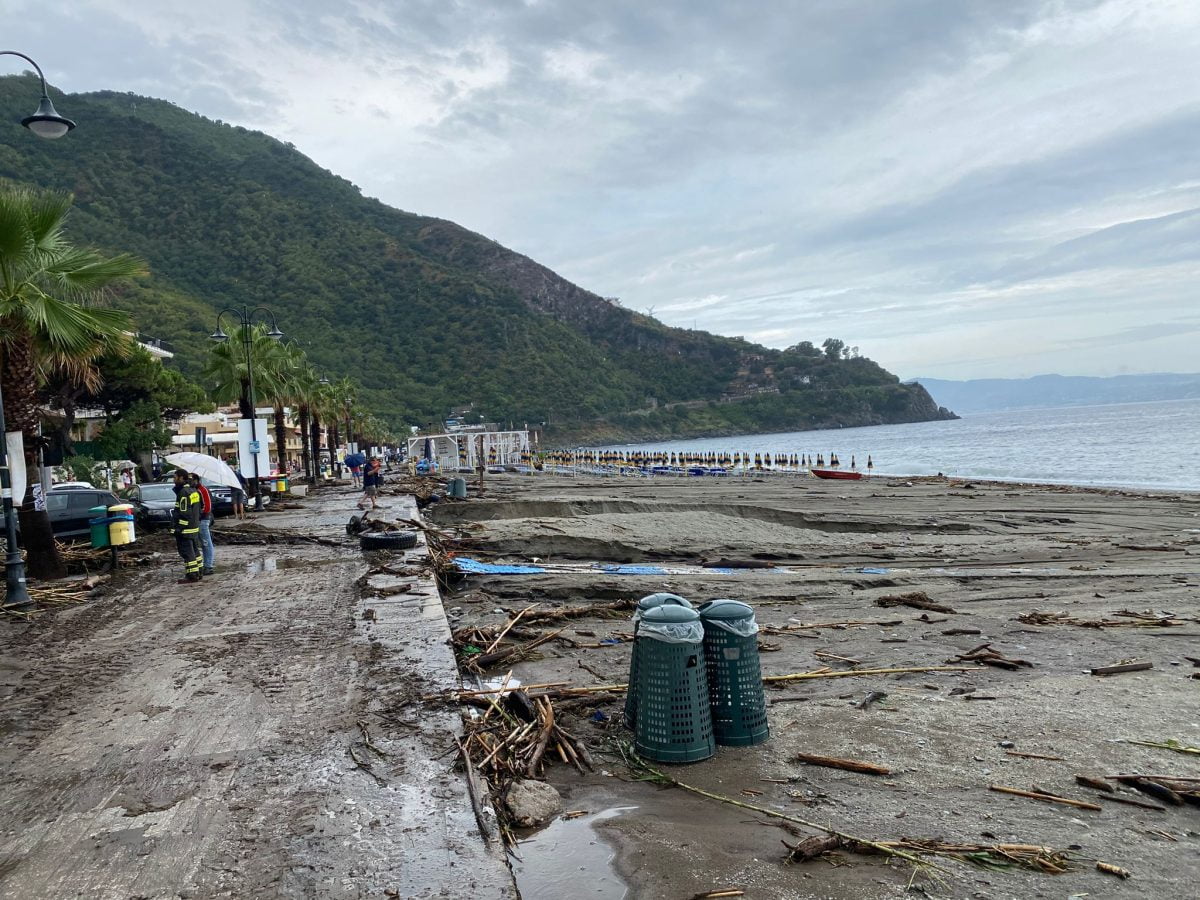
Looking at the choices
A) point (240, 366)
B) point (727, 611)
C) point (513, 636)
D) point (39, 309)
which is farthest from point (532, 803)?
point (240, 366)

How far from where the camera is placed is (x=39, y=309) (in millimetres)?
11117

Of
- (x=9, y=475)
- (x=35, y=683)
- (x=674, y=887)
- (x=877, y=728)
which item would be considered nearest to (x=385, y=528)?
(x=9, y=475)

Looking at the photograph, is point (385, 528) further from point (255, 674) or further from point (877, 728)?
point (877, 728)

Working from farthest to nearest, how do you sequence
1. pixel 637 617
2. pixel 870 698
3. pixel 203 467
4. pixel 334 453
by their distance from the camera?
pixel 334 453
pixel 203 467
pixel 870 698
pixel 637 617

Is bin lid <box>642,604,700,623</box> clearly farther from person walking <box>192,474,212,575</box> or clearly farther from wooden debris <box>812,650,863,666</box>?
person walking <box>192,474,212,575</box>

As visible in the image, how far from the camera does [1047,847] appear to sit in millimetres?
4102

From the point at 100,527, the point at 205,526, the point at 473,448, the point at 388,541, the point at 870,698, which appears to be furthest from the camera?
the point at 473,448

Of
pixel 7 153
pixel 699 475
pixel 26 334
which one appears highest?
pixel 7 153

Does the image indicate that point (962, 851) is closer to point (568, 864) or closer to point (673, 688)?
point (673, 688)

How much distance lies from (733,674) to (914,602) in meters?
6.19

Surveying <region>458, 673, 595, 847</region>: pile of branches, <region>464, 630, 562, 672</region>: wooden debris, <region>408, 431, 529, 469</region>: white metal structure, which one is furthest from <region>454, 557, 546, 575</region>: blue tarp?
<region>408, 431, 529, 469</region>: white metal structure

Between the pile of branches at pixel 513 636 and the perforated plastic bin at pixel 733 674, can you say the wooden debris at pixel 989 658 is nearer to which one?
the perforated plastic bin at pixel 733 674

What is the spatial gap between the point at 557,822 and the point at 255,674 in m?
3.56

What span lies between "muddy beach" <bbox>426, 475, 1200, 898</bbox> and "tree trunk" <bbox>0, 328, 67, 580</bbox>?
645 cm
